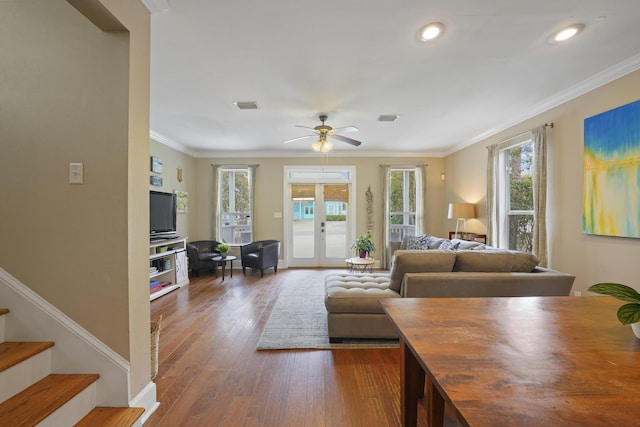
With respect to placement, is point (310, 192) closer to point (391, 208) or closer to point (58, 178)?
point (391, 208)

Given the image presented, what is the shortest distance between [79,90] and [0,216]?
3.01 ft

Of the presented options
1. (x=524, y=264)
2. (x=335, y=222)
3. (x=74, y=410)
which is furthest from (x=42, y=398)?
(x=335, y=222)

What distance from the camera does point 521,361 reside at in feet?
3.03

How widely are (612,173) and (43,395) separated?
486 centimetres

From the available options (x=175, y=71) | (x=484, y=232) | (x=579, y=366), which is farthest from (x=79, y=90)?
(x=484, y=232)

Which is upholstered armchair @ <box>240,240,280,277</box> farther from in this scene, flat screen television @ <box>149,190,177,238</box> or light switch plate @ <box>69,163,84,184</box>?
light switch plate @ <box>69,163,84,184</box>

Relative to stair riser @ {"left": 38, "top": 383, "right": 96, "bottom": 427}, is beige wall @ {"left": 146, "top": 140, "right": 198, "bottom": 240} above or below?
above

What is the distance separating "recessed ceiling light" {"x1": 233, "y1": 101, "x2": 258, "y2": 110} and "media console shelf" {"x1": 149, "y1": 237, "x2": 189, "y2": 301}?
2.40 m

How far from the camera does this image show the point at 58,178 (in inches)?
66.1

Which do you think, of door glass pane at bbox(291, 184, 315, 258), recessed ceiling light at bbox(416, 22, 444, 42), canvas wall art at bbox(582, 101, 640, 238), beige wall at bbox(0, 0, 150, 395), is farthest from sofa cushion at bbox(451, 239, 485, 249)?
beige wall at bbox(0, 0, 150, 395)

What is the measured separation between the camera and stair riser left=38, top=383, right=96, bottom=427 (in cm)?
140

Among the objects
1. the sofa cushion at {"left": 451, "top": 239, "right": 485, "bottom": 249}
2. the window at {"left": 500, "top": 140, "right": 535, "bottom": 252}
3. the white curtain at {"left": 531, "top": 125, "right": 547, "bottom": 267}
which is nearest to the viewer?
the white curtain at {"left": 531, "top": 125, "right": 547, "bottom": 267}

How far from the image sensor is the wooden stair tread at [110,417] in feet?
5.02

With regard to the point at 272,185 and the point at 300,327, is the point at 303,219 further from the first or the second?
the point at 300,327
